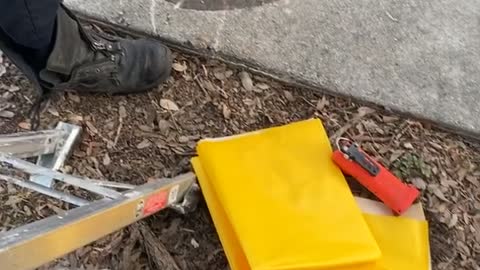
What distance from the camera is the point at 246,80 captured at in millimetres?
1795

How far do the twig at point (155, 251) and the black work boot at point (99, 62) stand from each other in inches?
12.4

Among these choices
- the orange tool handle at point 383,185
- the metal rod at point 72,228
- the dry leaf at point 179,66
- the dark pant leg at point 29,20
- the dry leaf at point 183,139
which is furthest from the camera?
the dry leaf at point 179,66

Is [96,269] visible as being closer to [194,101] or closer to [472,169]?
[194,101]

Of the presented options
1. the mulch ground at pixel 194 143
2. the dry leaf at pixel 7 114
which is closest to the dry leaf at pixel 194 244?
the mulch ground at pixel 194 143

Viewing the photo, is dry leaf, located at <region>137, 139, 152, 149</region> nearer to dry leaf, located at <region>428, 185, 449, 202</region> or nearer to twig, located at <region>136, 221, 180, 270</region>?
twig, located at <region>136, 221, 180, 270</region>

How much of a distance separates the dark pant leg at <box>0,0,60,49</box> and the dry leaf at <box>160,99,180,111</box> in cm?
32

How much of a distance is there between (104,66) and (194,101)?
7.9 inches

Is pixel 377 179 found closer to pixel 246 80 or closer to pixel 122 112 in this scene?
pixel 246 80

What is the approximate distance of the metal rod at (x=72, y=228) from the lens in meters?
1.07

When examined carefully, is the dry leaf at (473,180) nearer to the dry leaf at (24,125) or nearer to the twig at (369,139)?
the twig at (369,139)

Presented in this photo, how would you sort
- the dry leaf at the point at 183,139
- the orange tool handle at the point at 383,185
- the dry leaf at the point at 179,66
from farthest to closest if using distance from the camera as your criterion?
the dry leaf at the point at 179,66
the dry leaf at the point at 183,139
the orange tool handle at the point at 383,185

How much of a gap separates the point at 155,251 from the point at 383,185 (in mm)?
450

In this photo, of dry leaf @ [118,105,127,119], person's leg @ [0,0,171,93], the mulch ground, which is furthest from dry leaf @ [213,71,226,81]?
dry leaf @ [118,105,127,119]

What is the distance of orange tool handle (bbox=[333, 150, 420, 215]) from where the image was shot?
5.27ft
